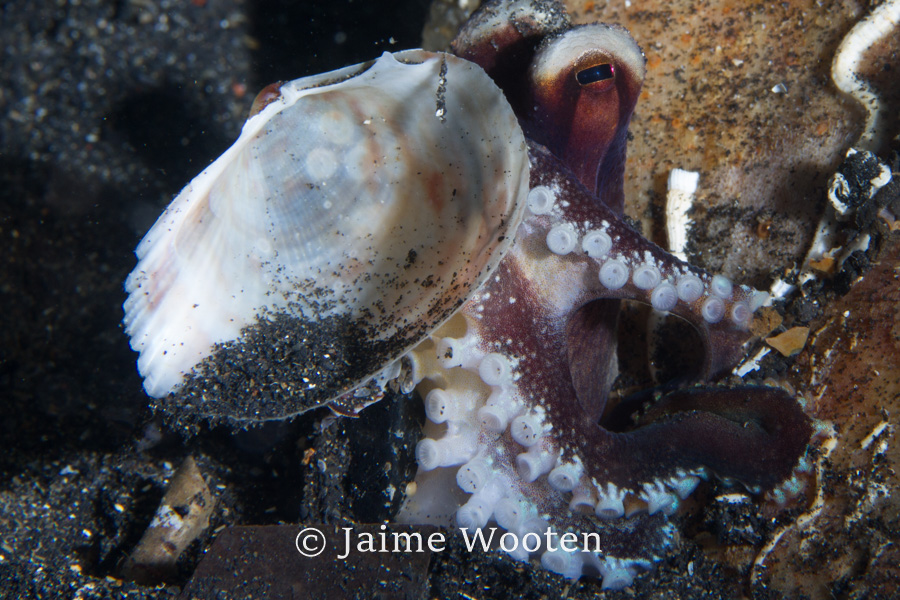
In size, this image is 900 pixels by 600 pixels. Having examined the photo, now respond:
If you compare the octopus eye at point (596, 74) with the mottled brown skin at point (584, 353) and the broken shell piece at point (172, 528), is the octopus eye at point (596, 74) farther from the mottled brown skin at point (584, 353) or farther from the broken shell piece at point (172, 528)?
the broken shell piece at point (172, 528)

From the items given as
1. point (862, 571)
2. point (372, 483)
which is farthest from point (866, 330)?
point (372, 483)

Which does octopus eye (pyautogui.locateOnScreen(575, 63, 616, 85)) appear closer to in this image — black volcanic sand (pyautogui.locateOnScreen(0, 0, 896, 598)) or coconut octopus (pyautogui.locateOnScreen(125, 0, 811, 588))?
coconut octopus (pyautogui.locateOnScreen(125, 0, 811, 588))

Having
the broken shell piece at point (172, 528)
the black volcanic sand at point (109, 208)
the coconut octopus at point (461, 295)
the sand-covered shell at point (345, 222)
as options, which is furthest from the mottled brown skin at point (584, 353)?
the broken shell piece at point (172, 528)

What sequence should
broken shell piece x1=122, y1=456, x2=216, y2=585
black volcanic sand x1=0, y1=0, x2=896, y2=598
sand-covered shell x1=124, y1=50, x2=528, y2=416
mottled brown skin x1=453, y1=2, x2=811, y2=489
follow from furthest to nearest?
black volcanic sand x1=0, y1=0, x2=896, y2=598 → broken shell piece x1=122, y1=456, x2=216, y2=585 → mottled brown skin x1=453, y1=2, x2=811, y2=489 → sand-covered shell x1=124, y1=50, x2=528, y2=416

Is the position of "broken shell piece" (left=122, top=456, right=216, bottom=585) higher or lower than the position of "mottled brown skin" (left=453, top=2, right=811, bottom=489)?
lower

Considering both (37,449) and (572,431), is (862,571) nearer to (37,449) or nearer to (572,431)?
(572,431)

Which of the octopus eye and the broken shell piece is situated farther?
the broken shell piece

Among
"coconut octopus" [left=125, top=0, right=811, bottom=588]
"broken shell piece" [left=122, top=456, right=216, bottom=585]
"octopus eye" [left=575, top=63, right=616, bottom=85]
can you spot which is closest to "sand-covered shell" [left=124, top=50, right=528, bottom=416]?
"coconut octopus" [left=125, top=0, right=811, bottom=588]
